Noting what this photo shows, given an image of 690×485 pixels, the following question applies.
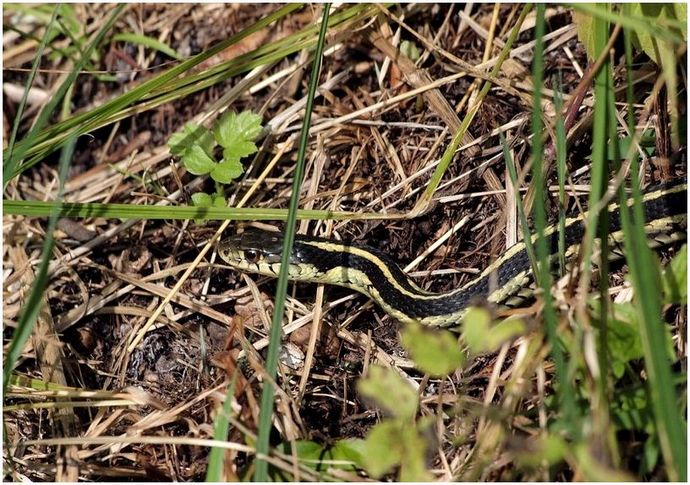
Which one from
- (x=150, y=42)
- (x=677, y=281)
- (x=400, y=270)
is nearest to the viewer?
(x=677, y=281)

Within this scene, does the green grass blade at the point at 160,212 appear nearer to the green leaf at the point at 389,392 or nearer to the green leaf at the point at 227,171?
the green leaf at the point at 227,171

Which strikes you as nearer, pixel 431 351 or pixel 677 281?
pixel 431 351

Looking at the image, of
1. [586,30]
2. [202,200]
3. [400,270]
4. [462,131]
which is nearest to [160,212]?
[202,200]

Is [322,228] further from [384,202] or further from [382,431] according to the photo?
[382,431]

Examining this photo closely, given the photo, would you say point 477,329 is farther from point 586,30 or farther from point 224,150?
point 224,150

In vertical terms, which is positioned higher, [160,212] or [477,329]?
[160,212]

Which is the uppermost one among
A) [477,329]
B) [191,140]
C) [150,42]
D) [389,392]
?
[150,42]

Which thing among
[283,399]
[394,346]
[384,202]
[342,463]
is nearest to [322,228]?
[384,202]
